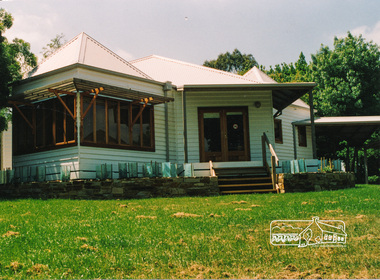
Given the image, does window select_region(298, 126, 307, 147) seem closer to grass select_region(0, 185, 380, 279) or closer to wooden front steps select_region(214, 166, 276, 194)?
wooden front steps select_region(214, 166, 276, 194)

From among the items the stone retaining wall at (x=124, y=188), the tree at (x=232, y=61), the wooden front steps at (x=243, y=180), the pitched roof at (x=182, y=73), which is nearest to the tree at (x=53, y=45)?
the pitched roof at (x=182, y=73)

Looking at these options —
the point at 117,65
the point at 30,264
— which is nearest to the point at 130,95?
the point at 117,65

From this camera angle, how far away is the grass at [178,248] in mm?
3945

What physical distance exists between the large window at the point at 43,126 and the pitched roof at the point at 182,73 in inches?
177

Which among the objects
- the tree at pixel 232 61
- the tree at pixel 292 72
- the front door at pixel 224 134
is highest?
the tree at pixel 232 61

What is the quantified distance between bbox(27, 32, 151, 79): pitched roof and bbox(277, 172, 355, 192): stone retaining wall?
19.6 feet

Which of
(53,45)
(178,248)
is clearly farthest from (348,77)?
(53,45)

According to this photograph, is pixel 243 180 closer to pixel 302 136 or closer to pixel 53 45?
pixel 302 136

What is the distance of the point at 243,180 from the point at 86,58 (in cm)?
617

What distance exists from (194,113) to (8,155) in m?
9.22

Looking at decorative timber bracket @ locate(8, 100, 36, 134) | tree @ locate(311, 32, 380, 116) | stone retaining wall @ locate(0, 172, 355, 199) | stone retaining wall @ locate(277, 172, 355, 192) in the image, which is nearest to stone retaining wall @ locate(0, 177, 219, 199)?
stone retaining wall @ locate(0, 172, 355, 199)

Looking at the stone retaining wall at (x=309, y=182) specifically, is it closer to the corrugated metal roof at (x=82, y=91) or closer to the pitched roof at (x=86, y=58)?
the corrugated metal roof at (x=82, y=91)

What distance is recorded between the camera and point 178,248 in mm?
4680

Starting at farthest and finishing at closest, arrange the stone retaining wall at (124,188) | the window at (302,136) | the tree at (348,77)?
the window at (302,136) < the tree at (348,77) < the stone retaining wall at (124,188)
